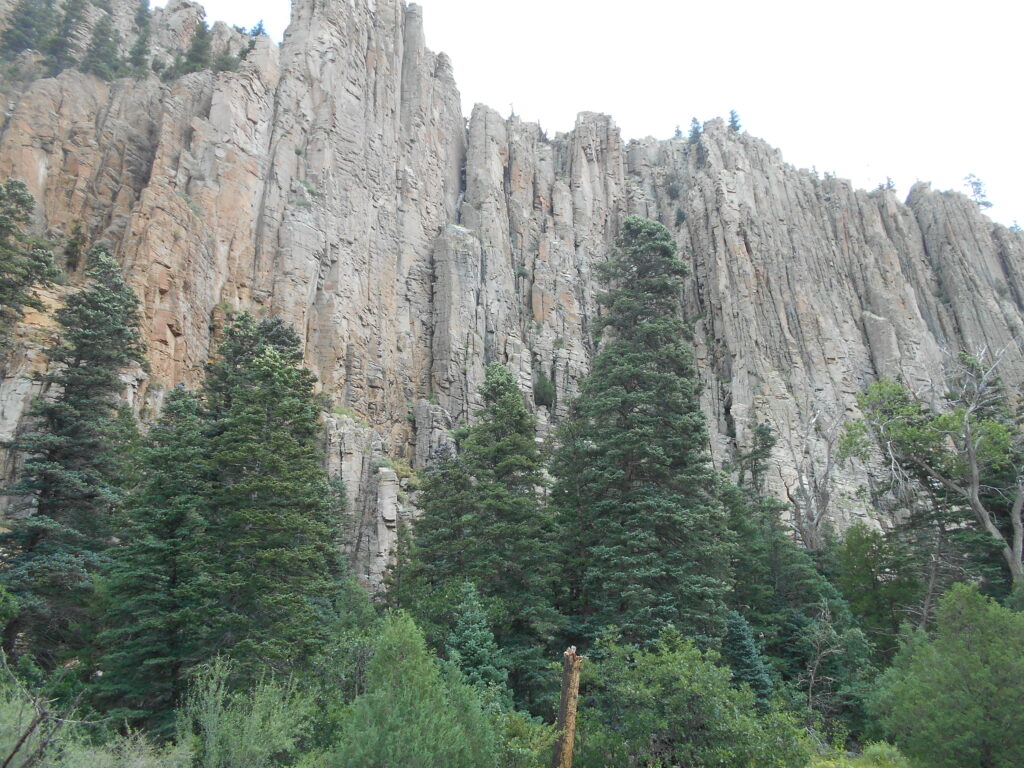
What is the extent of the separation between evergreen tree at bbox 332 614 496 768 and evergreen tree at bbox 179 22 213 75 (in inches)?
2152

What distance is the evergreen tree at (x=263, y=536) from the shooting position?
16.0m

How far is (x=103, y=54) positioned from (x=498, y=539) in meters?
52.2

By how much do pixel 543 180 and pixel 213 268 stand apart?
44990 millimetres

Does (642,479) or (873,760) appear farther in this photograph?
(642,479)

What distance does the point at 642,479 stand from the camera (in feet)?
74.7

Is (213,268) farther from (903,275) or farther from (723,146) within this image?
(903,275)

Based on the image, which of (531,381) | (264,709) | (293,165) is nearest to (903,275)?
(531,381)

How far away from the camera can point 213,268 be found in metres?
41.9

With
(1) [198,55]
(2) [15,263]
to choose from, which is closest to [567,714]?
(2) [15,263]

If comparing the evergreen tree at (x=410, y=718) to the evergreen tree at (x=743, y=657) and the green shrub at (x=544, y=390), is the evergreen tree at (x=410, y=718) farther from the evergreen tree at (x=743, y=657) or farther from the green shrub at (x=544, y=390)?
the green shrub at (x=544, y=390)

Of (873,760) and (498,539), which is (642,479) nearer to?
(498,539)

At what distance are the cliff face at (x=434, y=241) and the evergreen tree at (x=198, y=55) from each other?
3.19 metres

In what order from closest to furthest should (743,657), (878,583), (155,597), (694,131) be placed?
(155,597) → (743,657) → (878,583) → (694,131)

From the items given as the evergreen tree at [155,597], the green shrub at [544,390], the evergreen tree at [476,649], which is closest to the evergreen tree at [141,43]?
the green shrub at [544,390]
